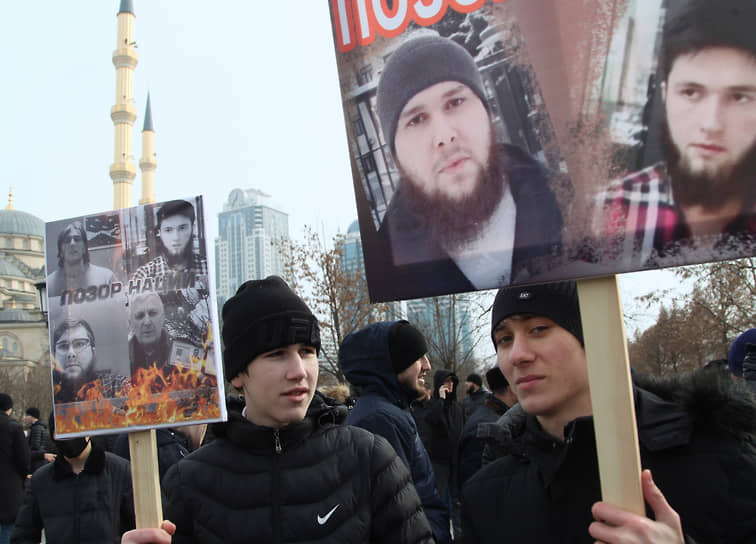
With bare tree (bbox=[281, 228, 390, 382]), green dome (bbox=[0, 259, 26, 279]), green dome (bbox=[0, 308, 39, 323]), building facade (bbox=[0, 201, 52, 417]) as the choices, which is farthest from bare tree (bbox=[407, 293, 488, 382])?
green dome (bbox=[0, 259, 26, 279])

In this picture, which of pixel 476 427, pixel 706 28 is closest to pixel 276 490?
pixel 476 427

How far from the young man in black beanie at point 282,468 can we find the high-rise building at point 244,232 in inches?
3036

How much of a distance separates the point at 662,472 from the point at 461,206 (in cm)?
93

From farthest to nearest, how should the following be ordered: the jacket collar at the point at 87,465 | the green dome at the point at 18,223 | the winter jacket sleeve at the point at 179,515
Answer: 1. the green dome at the point at 18,223
2. the jacket collar at the point at 87,465
3. the winter jacket sleeve at the point at 179,515

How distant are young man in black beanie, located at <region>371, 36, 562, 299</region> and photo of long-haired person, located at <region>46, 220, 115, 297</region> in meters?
1.38

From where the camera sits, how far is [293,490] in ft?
7.68

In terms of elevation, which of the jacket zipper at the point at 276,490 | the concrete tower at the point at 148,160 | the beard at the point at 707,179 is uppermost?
the concrete tower at the point at 148,160

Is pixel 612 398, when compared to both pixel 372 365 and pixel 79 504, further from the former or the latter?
pixel 79 504

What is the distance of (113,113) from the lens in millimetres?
42781

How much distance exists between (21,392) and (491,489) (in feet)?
154

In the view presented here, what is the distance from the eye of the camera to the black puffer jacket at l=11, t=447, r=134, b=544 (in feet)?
14.0

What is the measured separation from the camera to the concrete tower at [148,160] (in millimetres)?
46219

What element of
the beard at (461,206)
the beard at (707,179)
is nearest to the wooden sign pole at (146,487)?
the beard at (461,206)

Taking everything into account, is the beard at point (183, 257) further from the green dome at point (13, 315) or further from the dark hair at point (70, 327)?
the green dome at point (13, 315)
